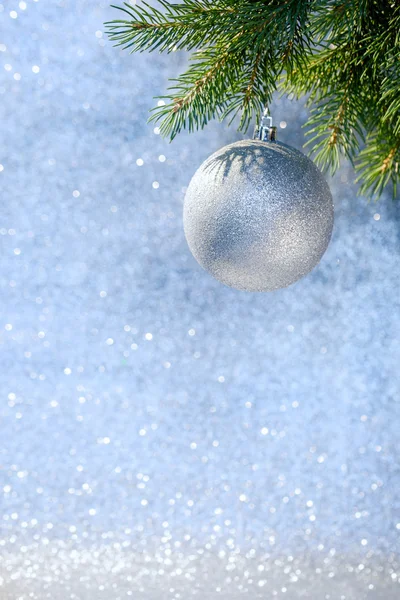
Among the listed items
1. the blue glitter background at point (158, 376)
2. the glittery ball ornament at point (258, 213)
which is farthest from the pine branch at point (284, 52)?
the blue glitter background at point (158, 376)

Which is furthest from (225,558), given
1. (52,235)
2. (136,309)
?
(52,235)

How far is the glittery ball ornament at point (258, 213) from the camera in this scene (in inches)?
26.7

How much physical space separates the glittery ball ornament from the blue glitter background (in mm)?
263

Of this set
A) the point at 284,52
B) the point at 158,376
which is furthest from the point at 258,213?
the point at 158,376

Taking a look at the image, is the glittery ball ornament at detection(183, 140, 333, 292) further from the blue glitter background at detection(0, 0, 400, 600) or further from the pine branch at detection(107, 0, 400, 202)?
the blue glitter background at detection(0, 0, 400, 600)

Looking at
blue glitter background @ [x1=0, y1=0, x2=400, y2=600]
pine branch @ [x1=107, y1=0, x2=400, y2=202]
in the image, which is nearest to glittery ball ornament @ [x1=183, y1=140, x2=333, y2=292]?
pine branch @ [x1=107, y1=0, x2=400, y2=202]

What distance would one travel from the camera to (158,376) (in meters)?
0.99

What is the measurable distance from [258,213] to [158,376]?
41cm

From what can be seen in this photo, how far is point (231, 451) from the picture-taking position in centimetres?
101

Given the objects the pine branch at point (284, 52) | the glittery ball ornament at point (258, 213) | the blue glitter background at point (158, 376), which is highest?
the pine branch at point (284, 52)

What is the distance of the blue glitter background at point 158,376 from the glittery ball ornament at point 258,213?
0.86ft

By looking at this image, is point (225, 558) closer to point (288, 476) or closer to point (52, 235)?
point (288, 476)

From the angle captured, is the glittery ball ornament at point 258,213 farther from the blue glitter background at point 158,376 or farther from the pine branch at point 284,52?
the blue glitter background at point 158,376

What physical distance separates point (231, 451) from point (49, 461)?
296 millimetres
